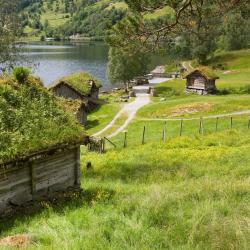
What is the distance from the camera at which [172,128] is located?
4566 cm

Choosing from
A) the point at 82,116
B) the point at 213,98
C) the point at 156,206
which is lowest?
the point at 82,116

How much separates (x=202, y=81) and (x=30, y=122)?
60.1 metres

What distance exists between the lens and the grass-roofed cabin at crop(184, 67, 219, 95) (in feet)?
240

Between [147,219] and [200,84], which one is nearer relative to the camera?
[147,219]

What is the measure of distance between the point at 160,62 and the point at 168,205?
137520mm

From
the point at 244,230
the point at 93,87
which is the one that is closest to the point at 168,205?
the point at 244,230

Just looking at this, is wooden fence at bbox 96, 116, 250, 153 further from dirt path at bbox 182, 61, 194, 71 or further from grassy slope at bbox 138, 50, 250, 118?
dirt path at bbox 182, 61, 194, 71

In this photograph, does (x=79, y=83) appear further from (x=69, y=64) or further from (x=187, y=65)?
(x=69, y=64)

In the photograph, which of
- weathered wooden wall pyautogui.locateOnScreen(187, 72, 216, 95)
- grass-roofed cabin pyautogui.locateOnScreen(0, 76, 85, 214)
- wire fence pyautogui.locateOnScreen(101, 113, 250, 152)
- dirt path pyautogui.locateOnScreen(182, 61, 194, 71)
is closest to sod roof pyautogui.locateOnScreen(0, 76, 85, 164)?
grass-roofed cabin pyautogui.locateOnScreen(0, 76, 85, 214)

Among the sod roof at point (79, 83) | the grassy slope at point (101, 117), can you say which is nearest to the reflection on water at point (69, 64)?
the sod roof at point (79, 83)

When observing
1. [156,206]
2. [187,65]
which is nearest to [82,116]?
[156,206]

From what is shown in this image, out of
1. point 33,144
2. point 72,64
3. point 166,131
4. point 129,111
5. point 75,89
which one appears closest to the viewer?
point 33,144

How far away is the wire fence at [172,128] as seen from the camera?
39.8 m

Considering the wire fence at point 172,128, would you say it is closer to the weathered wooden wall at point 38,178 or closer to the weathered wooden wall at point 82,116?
the weathered wooden wall at point 82,116
